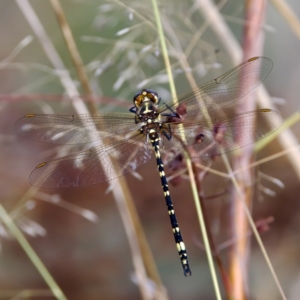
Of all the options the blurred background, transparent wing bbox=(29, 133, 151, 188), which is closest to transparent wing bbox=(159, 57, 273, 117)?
transparent wing bbox=(29, 133, 151, 188)

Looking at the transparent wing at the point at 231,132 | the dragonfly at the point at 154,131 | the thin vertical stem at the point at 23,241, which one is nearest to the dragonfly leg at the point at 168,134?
the dragonfly at the point at 154,131

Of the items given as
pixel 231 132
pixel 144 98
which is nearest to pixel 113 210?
pixel 144 98

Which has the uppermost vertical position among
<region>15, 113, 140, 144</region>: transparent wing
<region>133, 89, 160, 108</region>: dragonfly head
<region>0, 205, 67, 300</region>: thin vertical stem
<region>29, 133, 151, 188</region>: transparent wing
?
<region>133, 89, 160, 108</region>: dragonfly head

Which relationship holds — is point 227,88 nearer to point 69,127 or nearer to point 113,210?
point 69,127

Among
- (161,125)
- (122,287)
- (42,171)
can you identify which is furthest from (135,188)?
(42,171)

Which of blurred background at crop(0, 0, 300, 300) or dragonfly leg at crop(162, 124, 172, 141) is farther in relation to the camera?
blurred background at crop(0, 0, 300, 300)

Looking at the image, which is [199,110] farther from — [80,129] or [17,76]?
[17,76]

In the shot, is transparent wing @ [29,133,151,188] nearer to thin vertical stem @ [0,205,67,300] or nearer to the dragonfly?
the dragonfly
